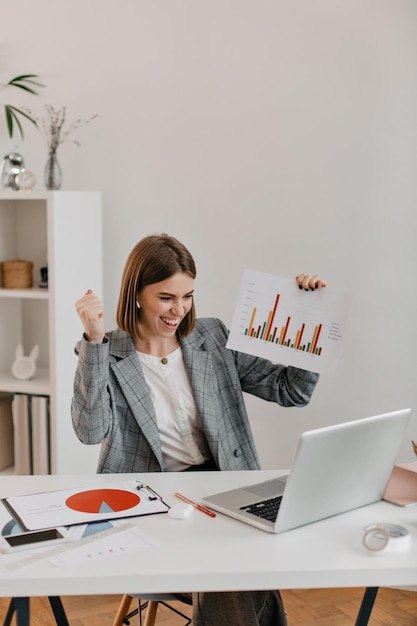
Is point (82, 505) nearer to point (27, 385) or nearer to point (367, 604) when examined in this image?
point (367, 604)

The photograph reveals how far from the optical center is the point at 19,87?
3564mm

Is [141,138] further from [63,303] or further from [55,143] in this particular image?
[63,303]

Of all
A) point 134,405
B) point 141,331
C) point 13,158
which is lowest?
point 134,405

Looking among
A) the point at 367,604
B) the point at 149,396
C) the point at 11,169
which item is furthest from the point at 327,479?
the point at 11,169

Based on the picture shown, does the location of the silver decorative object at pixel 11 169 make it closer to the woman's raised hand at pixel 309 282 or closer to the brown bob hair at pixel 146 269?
the brown bob hair at pixel 146 269

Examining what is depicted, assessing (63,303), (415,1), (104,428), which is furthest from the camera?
(63,303)

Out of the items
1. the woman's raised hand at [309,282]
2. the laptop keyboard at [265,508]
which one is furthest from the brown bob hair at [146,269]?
the laptop keyboard at [265,508]

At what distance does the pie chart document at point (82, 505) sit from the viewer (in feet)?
5.72

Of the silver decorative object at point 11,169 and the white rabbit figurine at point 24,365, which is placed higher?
the silver decorative object at point 11,169

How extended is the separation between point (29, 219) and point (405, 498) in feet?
7.51

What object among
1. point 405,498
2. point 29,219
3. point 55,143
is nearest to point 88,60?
point 55,143

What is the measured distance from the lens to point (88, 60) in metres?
3.46

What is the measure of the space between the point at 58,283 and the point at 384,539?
1964mm

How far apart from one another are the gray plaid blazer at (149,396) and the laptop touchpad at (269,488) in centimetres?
27
